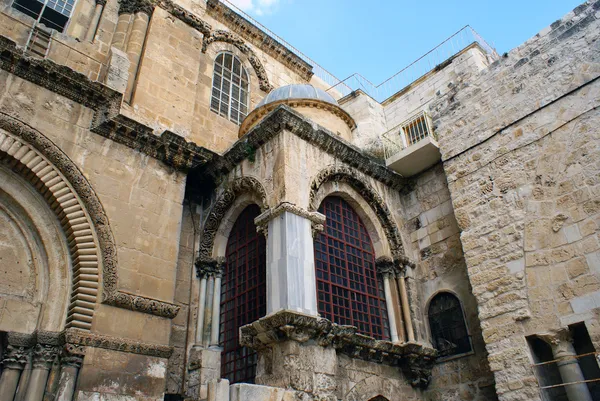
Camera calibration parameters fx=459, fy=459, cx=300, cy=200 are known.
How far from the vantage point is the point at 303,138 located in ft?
31.0

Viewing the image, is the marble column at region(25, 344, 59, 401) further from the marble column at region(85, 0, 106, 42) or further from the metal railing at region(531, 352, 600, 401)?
the metal railing at region(531, 352, 600, 401)

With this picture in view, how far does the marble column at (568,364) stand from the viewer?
6.54 m

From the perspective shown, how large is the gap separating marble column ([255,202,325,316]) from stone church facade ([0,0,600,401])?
0.12 ft

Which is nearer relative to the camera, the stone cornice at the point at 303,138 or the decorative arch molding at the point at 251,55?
the stone cornice at the point at 303,138

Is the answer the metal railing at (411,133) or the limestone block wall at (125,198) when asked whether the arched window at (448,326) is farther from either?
the limestone block wall at (125,198)

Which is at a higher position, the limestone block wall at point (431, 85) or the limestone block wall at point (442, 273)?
the limestone block wall at point (431, 85)

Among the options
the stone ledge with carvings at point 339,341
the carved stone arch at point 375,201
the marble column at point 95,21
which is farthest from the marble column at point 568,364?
the marble column at point 95,21

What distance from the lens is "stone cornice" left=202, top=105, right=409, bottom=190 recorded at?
30.2 ft

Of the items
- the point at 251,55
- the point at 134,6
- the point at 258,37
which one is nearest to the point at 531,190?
the point at 251,55

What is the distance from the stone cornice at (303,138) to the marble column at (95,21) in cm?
416

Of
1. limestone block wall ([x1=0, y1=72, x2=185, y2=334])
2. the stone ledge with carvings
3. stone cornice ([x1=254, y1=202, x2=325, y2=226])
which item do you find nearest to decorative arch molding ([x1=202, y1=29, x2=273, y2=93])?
limestone block wall ([x1=0, y1=72, x2=185, y2=334])

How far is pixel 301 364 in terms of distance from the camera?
6965 mm

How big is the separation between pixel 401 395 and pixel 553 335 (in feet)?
9.74

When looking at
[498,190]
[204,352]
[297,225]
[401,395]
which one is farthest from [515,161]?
[204,352]
